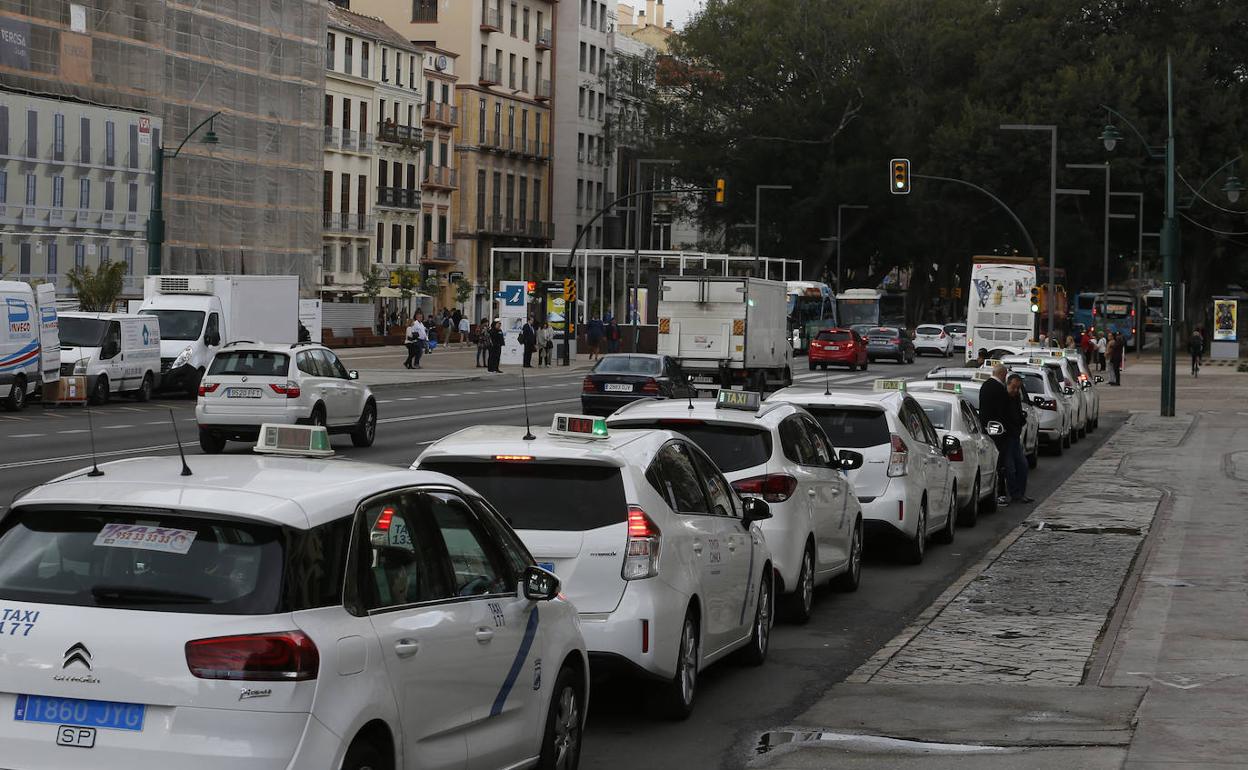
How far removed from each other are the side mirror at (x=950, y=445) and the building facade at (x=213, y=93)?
48.6m

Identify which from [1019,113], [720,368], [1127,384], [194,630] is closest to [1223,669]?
[194,630]

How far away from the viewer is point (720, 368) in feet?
166

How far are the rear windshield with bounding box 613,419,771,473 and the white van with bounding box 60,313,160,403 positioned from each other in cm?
2794

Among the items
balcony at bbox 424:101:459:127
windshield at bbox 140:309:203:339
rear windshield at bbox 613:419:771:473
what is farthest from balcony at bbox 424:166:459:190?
rear windshield at bbox 613:419:771:473

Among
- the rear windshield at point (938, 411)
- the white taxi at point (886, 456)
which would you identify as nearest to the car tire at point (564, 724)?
the white taxi at point (886, 456)

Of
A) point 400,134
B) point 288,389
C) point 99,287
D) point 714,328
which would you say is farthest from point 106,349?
point 400,134

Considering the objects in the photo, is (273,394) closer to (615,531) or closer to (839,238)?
(615,531)

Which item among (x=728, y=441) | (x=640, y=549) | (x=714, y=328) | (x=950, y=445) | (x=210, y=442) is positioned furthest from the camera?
(x=714, y=328)

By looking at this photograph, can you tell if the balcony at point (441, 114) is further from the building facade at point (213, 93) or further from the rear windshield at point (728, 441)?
the rear windshield at point (728, 441)

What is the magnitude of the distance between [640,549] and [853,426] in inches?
310

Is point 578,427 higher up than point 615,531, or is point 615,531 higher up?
point 578,427

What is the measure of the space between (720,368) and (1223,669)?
39.8 meters

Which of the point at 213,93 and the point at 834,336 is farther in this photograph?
the point at 213,93

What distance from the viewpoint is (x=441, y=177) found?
111 metres
